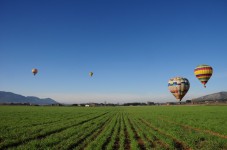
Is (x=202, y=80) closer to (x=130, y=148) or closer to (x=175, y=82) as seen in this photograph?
(x=175, y=82)

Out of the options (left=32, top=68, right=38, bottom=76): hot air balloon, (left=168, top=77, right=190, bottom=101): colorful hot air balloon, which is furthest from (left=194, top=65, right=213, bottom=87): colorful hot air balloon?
(left=32, top=68, right=38, bottom=76): hot air balloon

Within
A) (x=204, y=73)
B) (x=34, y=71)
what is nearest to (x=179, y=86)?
(x=204, y=73)

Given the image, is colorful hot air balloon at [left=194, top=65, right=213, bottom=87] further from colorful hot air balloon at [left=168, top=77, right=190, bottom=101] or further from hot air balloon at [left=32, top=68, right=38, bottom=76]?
hot air balloon at [left=32, top=68, right=38, bottom=76]

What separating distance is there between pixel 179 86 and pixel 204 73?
882cm

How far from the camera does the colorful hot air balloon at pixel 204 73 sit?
56.5 meters

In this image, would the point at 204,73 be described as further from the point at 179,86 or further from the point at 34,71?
the point at 34,71

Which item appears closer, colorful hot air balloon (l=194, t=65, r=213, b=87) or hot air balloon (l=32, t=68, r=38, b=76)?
colorful hot air balloon (l=194, t=65, r=213, b=87)

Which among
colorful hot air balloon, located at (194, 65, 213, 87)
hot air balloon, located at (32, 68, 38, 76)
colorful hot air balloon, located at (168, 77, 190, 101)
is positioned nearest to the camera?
colorful hot air balloon, located at (194, 65, 213, 87)

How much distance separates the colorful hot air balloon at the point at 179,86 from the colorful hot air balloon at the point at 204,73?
596 cm

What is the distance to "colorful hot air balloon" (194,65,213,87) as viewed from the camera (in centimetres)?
5645

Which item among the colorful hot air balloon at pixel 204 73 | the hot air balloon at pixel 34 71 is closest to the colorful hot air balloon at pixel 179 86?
the colorful hot air balloon at pixel 204 73

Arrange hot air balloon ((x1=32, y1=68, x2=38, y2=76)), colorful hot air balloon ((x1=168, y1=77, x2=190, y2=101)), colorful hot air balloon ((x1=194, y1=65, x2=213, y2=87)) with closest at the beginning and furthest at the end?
1. colorful hot air balloon ((x1=194, y1=65, x2=213, y2=87))
2. colorful hot air balloon ((x1=168, y1=77, x2=190, y2=101))
3. hot air balloon ((x1=32, y1=68, x2=38, y2=76))

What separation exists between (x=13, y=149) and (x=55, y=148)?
2.36 meters

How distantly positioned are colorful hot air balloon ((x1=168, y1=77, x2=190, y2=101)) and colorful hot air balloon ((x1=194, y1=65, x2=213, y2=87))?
5963 millimetres
